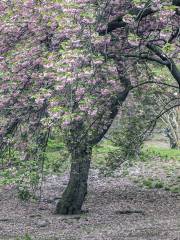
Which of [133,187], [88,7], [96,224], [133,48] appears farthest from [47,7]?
[133,187]

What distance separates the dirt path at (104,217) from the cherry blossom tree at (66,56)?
1.79m

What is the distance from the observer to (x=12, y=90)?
26.3 ft

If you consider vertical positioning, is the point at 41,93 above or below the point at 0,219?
above

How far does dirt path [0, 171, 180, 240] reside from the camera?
34.1 feet

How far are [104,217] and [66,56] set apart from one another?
6698mm

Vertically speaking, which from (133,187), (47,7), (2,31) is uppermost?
(47,7)

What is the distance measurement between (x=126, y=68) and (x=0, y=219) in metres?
4.67

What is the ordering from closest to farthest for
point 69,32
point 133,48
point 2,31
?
point 69,32 < point 2,31 < point 133,48

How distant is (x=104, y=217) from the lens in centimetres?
1248

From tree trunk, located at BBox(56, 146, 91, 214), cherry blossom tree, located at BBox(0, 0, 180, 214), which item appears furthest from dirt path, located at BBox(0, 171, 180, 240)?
cherry blossom tree, located at BBox(0, 0, 180, 214)

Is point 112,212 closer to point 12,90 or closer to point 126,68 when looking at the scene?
point 126,68

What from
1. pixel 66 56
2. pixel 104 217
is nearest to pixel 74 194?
pixel 104 217

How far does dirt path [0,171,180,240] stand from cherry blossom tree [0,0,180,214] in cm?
179

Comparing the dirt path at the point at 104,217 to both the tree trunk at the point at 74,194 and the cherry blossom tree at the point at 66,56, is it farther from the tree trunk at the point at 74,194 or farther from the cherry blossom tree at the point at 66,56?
the cherry blossom tree at the point at 66,56
